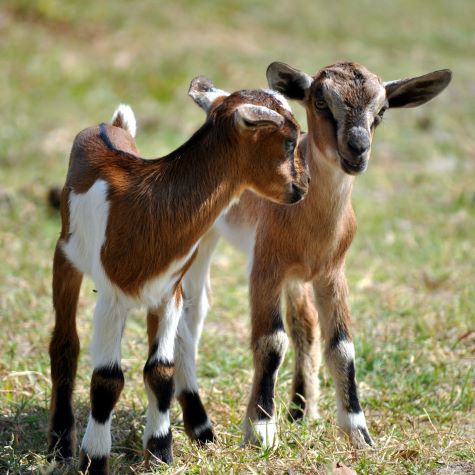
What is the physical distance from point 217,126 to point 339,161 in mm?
702

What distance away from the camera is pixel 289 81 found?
16.0 ft

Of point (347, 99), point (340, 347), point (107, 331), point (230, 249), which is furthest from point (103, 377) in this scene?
point (230, 249)

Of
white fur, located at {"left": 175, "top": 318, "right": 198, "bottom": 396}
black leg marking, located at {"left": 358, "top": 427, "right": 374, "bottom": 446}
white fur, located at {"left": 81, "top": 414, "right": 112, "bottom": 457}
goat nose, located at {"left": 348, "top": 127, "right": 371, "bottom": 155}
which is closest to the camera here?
white fur, located at {"left": 81, "top": 414, "right": 112, "bottom": 457}

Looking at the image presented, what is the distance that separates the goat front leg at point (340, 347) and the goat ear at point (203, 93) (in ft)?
3.75

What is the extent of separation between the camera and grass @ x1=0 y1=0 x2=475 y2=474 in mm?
4855

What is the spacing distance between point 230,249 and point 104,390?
4.63 metres

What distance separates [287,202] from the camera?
4.24 meters

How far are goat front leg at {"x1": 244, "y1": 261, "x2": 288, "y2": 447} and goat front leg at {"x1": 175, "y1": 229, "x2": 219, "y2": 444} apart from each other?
29 centimetres

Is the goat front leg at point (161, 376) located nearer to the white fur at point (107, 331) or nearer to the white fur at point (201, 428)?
the white fur at point (107, 331)

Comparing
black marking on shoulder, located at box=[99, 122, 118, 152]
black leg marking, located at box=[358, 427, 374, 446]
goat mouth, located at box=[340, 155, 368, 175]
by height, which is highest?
black marking on shoulder, located at box=[99, 122, 118, 152]

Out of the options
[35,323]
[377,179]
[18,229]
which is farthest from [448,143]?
[35,323]

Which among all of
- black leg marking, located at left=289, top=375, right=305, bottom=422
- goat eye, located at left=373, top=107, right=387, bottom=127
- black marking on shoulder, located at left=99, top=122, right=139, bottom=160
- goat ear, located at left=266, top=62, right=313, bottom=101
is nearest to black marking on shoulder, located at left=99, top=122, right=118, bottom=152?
black marking on shoulder, located at left=99, top=122, right=139, bottom=160

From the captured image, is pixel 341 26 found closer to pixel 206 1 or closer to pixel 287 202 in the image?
pixel 206 1

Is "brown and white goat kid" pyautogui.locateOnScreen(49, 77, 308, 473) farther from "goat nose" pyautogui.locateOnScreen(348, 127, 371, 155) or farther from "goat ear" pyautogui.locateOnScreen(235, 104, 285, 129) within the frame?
"goat nose" pyautogui.locateOnScreen(348, 127, 371, 155)
